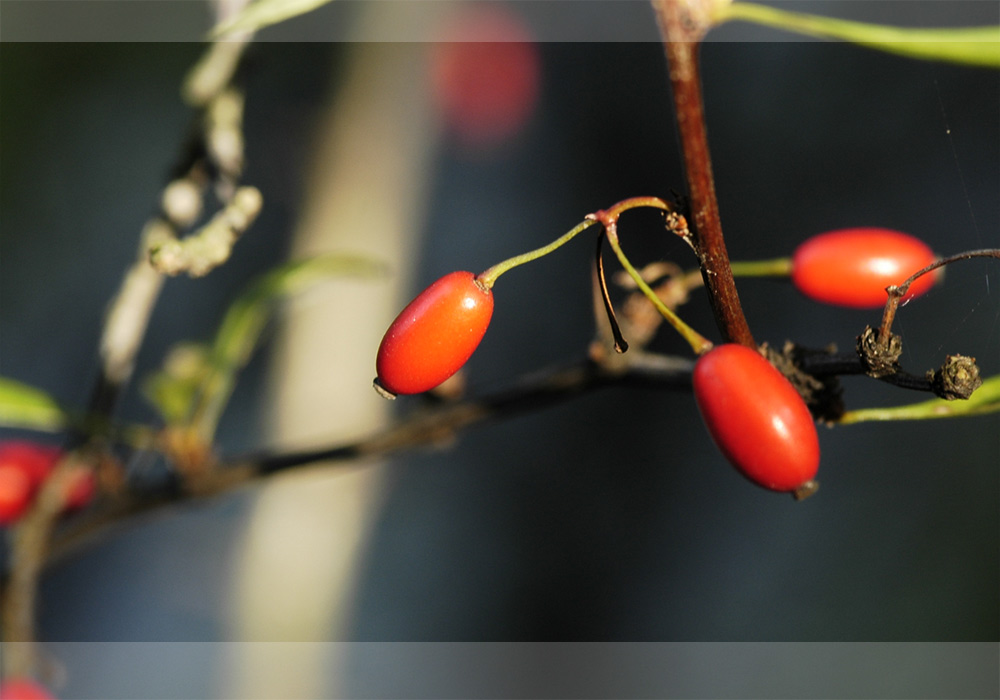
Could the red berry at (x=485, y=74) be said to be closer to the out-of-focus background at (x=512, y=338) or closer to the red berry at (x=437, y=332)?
the out-of-focus background at (x=512, y=338)

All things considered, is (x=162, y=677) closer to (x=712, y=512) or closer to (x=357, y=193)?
(x=357, y=193)

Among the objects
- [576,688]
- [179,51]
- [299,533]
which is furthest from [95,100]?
[576,688]

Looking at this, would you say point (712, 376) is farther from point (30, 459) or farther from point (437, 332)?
point (30, 459)

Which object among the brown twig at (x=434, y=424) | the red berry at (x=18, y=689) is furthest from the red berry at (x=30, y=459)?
the red berry at (x=18, y=689)

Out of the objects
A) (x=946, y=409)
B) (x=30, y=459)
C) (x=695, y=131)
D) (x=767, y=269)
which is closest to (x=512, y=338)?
(x=30, y=459)

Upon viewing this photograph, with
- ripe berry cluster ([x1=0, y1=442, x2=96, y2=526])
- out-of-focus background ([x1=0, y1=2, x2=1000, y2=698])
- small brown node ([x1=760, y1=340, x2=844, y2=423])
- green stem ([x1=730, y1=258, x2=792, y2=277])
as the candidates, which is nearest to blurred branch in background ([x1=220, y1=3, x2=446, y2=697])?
out-of-focus background ([x1=0, y1=2, x2=1000, y2=698])

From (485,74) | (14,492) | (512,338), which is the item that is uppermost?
(485,74)
